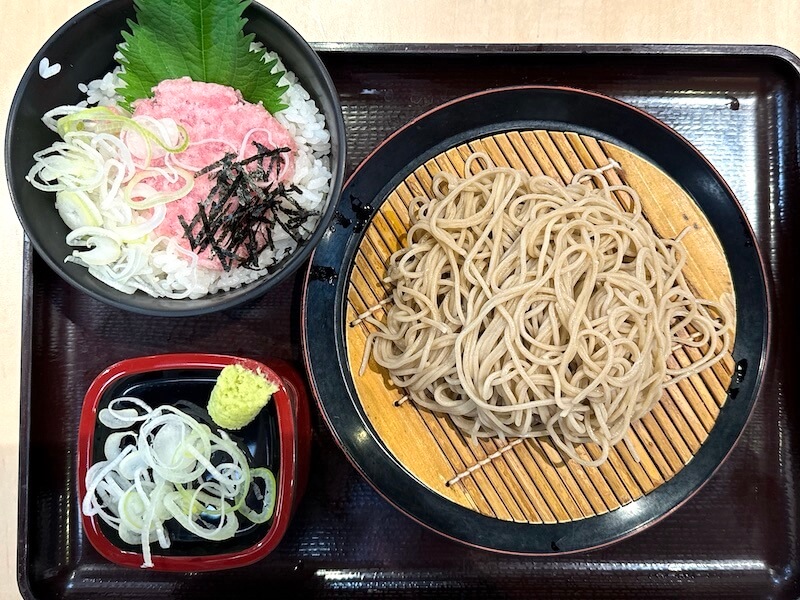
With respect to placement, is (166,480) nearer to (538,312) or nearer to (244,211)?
(244,211)

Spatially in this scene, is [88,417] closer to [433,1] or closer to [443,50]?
[443,50]

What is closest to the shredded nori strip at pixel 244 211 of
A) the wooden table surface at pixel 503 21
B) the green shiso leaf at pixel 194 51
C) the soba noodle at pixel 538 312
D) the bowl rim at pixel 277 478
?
the green shiso leaf at pixel 194 51

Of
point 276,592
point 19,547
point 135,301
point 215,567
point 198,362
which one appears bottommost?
point 276,592

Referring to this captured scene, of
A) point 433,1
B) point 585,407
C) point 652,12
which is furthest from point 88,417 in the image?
point 652,12

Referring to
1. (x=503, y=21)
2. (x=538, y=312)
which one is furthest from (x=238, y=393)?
(x=503, y=21)

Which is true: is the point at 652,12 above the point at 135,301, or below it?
above

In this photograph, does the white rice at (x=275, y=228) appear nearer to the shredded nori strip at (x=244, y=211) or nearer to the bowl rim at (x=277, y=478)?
the shredded nori strip at (x=244, y=211)
